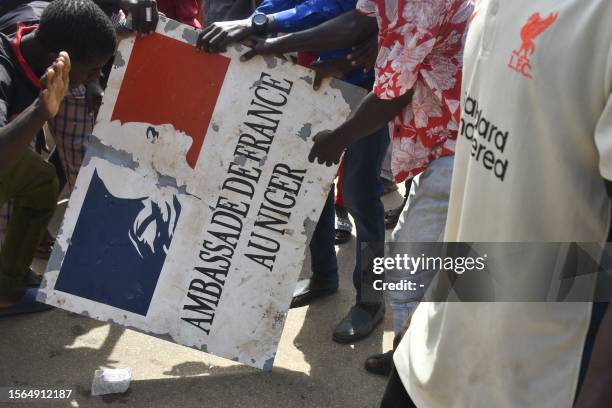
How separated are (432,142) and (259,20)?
808 millimetres

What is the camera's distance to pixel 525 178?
1365mm

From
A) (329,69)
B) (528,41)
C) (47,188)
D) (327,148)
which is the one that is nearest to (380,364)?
(327,148)

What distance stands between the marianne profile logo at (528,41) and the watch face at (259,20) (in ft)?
5.45

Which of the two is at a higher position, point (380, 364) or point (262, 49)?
point (262, 49)

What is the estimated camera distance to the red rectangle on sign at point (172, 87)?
2.93 metres

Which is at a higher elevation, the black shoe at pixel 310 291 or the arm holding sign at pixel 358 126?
the arm holding sign at pixel 358 126

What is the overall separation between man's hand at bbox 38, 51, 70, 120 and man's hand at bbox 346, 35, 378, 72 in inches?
38.6

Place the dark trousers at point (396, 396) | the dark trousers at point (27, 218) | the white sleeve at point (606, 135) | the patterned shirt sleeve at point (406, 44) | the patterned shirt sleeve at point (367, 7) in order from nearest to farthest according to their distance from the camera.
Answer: the white sleeve at point (606, 135), the dark trousers at point (396, 396), the patterned shirt sleeve at point (406, 44), the patterned shirt sleeve at point (367, 7), the dark trousers at point (27, 218)

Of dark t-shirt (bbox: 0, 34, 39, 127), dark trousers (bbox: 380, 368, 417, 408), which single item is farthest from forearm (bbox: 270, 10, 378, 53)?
dark trousers (bbox: 380, 368, 417, 408)

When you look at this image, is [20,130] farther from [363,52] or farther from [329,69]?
[363,52]

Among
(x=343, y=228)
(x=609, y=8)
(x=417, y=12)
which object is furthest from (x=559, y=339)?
(x=343, y=228)

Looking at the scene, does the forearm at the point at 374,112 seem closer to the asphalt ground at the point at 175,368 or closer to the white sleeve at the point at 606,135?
the asphalt ground at the point at 175,368

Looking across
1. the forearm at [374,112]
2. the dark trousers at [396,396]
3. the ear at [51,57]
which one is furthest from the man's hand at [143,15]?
the dark trousers at [396,396]

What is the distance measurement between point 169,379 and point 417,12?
5.38ft
